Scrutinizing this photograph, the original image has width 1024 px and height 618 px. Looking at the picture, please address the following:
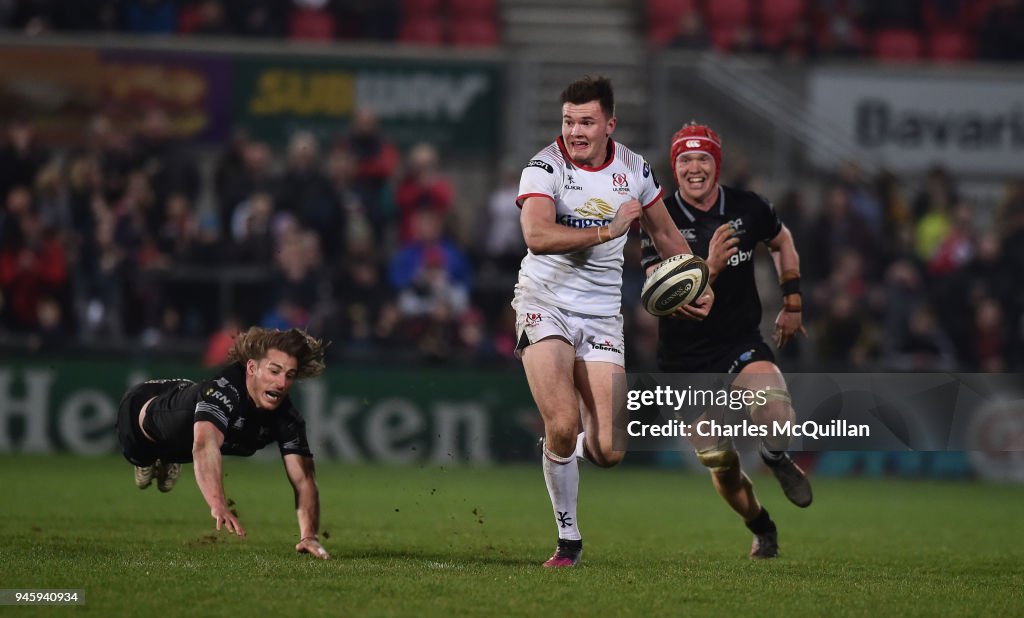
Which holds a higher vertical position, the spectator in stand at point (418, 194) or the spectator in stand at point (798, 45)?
the spectator in stand at point (798, 45)

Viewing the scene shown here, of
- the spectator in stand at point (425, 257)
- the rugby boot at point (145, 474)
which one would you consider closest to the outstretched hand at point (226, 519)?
the rugby boot at point (145, 474)

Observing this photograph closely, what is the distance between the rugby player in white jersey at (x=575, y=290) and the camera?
892 centimetres

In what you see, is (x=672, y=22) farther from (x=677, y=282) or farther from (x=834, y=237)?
(x=677, y=282)

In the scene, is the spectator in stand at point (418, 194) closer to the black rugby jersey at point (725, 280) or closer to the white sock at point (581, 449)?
the black rugby jersey at point (725, 280)

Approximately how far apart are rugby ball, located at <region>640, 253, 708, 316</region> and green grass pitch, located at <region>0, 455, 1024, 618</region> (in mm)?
1621

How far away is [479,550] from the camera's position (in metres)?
9.97

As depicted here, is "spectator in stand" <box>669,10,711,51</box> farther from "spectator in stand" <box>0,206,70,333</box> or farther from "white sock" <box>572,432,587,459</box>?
"white sock" <box>572,432,587,459</box>

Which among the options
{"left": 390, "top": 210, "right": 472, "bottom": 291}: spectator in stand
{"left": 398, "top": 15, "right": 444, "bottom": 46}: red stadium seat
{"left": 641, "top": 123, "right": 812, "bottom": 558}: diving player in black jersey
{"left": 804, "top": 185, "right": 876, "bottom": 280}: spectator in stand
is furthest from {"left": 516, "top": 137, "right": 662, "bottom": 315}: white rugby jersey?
{"left": 398, "top": 15, "right": 444, "bottom": 46}: red stadium seat

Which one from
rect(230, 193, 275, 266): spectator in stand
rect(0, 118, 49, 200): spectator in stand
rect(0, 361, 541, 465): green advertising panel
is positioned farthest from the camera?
rect(0, 118, 49, 200): spectator in stand

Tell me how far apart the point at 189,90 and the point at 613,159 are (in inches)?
519

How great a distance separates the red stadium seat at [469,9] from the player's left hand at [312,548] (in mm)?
15433

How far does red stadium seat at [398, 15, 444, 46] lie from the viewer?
2286 centimetres

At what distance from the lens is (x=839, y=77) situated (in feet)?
75.4

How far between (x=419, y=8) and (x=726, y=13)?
16.1 ft
